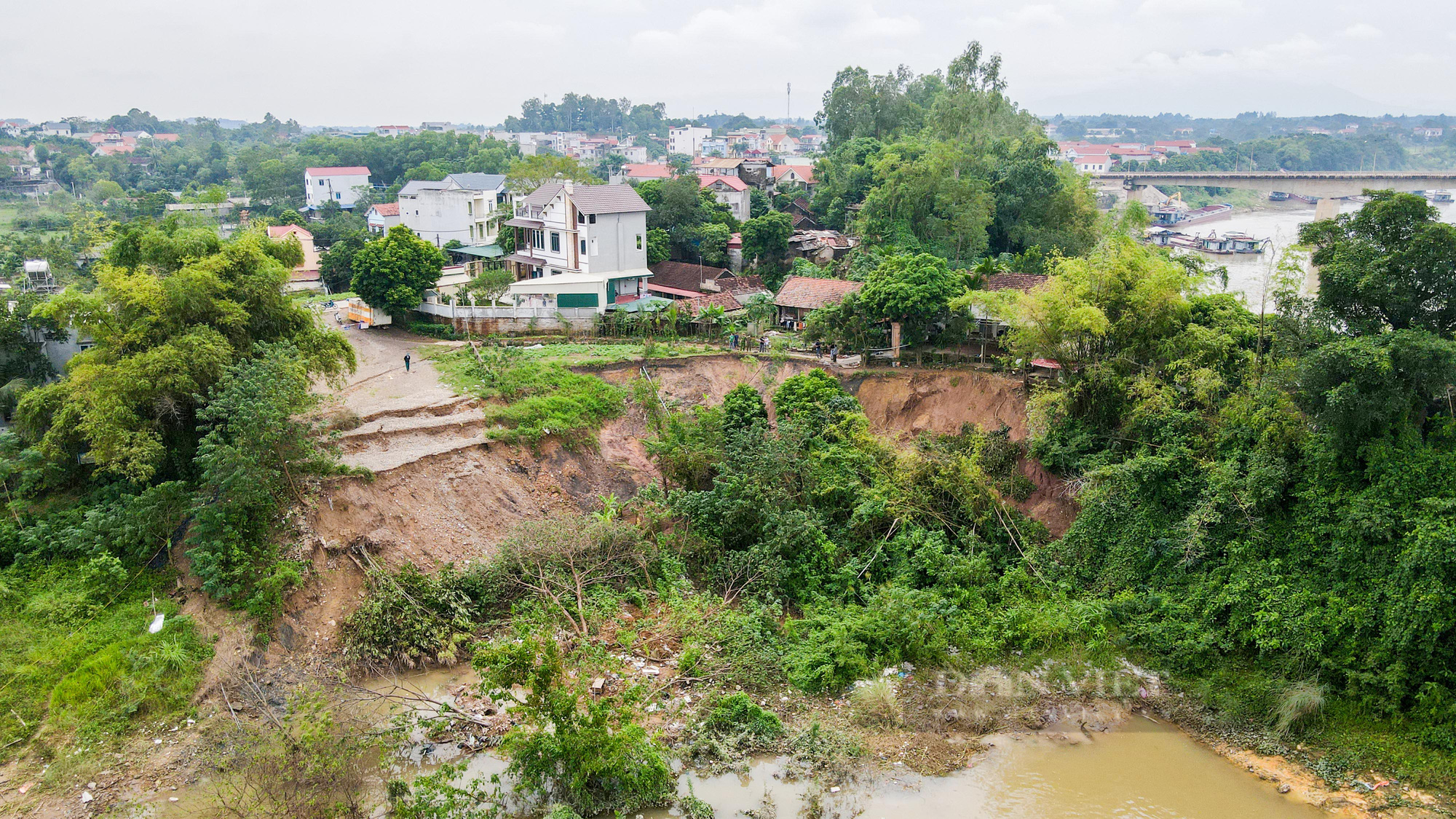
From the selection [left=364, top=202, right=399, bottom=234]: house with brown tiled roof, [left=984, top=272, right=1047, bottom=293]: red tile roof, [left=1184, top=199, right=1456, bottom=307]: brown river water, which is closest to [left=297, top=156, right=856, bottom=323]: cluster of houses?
[left=364, top=202, right=399, bottom=234]: house with brown tiled roof

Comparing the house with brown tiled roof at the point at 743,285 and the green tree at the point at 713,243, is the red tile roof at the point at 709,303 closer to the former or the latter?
the house with brown tiled roof at the point at 743,285

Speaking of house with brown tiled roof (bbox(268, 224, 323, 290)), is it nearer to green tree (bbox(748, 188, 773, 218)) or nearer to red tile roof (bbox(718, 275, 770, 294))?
red tile roof (bbox(718, 275, 770, 294))

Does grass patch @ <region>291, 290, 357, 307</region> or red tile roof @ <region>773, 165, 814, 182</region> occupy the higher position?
red tile roof @ <region>773, 165, 814, 182</region>

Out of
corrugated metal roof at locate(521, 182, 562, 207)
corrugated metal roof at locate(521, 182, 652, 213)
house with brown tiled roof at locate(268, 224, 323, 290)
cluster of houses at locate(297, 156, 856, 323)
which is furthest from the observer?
house with brown tiled roof at locate(268, 224, 323, 290)

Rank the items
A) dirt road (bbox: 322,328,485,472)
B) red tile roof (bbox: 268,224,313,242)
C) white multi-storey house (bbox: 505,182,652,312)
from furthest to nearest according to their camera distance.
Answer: red tile roof (bbox: 268,224,313,242) → white multi-storey house (bbox: 505,182,652,312) → dirt road (bbox: 322,328,485,472)

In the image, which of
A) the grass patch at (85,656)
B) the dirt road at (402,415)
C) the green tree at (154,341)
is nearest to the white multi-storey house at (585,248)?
the dirt road at (402,415)

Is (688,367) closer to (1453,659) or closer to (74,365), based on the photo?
(74,365)

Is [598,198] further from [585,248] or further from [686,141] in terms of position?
[686,141]
